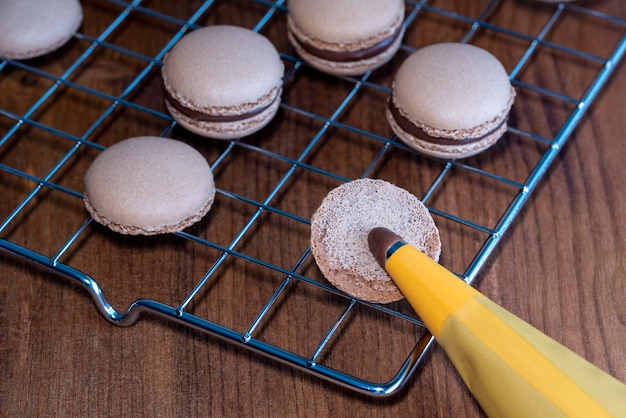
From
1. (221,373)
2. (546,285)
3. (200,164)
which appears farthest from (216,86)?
(546,285)

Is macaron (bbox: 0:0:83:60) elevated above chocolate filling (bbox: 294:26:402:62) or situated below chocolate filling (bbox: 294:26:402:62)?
below

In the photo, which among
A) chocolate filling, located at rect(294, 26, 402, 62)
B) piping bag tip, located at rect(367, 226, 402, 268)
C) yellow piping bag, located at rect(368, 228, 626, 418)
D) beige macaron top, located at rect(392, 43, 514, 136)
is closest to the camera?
yellow piping bag, located at rect(368, 228, 626, 418)

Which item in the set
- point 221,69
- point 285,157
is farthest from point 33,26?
point 285,157

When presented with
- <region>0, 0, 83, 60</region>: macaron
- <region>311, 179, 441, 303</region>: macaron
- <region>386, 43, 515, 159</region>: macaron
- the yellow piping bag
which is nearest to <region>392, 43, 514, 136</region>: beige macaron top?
<region>386, 43, 515, 159</region>: macaron

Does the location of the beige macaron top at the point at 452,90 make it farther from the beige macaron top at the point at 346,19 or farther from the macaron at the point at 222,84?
the macaron at the point at 222,84

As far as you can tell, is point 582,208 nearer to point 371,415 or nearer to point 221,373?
point 371,415

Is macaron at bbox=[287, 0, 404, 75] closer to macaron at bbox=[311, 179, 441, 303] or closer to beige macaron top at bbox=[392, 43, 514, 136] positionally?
beige macaron top at bbox=[392, 43, 514, 136]
